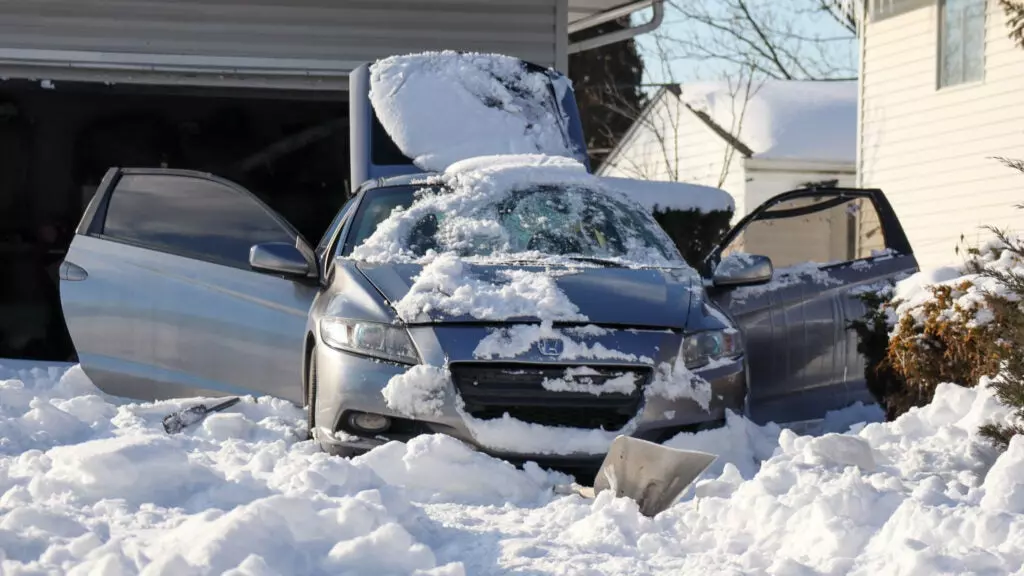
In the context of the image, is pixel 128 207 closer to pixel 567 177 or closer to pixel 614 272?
pixel 567 177

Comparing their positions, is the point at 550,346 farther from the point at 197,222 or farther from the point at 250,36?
the point at 250,36

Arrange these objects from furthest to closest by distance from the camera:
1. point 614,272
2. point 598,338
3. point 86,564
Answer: point 614,272
point 598,338
point 86,564

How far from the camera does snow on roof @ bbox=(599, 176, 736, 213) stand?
12.7 metres

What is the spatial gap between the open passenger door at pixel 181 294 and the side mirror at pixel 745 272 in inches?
79.7

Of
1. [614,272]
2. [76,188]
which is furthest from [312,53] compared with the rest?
[614,272]

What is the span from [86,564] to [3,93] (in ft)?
A: 35.5

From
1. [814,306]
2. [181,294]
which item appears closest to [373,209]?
[181,294]

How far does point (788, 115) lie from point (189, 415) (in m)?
24.1

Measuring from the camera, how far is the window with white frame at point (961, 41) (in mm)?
16078

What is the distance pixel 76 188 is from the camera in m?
14.4

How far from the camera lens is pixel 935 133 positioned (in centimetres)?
1681

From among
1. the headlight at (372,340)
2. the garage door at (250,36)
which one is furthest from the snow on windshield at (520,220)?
the garage door at (250,36)

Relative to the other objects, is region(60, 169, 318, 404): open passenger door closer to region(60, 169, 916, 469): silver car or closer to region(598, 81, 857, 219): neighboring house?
region(60, 169, 916, 469): silver car

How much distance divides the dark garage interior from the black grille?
26.9 ft
